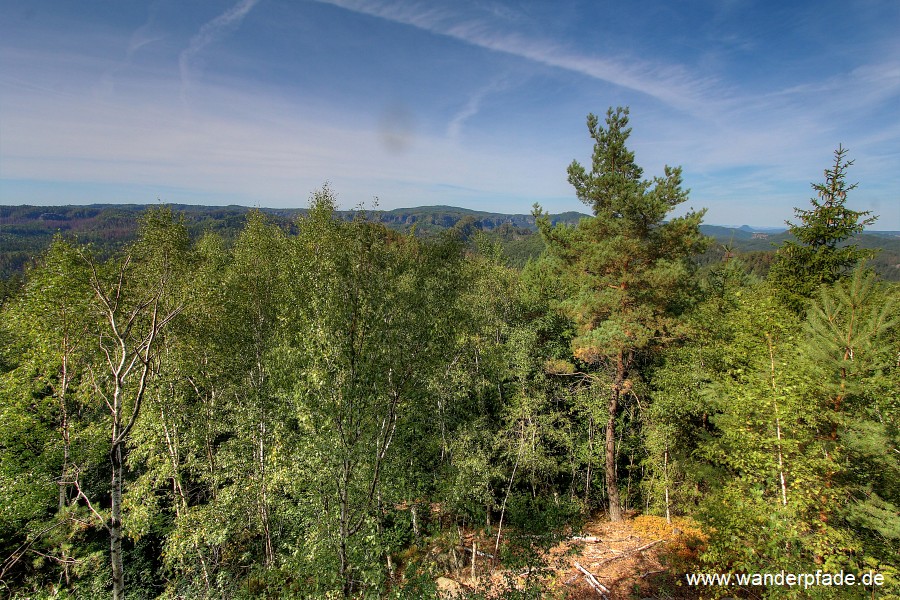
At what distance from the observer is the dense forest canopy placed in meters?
8.42

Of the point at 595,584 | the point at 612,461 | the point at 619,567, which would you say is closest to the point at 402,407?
the point at 595,584

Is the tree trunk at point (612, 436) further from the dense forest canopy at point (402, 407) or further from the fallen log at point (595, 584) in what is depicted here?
the fallen log at point (595, 584)

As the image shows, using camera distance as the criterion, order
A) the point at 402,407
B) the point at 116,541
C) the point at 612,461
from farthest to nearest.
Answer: the point at 612,461 < the point at 402,407 < the point at 116,541

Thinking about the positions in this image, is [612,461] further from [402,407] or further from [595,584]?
[402,407]

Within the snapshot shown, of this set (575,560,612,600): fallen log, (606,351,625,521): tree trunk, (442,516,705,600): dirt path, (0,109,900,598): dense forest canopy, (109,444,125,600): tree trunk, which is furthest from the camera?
(606,351,625,521): tree trunk

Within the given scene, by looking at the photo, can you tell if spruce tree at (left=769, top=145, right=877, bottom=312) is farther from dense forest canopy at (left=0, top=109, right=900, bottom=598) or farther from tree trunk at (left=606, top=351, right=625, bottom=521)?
tree trunk at (left=606, top=351, right=625, bottom=521)

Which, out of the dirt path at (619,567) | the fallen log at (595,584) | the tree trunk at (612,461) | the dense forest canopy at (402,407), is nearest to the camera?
the dense forest canopy at (402,407)

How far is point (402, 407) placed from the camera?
1139 cm

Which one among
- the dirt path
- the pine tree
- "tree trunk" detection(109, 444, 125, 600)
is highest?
the pine tree

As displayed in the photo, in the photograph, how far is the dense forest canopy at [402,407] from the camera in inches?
332

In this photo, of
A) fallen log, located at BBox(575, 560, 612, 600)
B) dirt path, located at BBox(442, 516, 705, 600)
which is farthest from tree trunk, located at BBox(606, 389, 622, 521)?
fallen log, located at BBox(575, 560, 612, 600)

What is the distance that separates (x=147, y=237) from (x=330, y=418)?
10.6 meters

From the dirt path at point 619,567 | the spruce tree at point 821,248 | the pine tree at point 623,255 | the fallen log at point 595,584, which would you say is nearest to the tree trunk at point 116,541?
the dirt path at point 619,567

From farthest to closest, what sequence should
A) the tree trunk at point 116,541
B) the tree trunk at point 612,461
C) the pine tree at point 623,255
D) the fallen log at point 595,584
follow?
the tree trunk at point 612,461, the pine tree at point 623,255, the fallen log at point 595,584, the tree trunk at point 116,541
